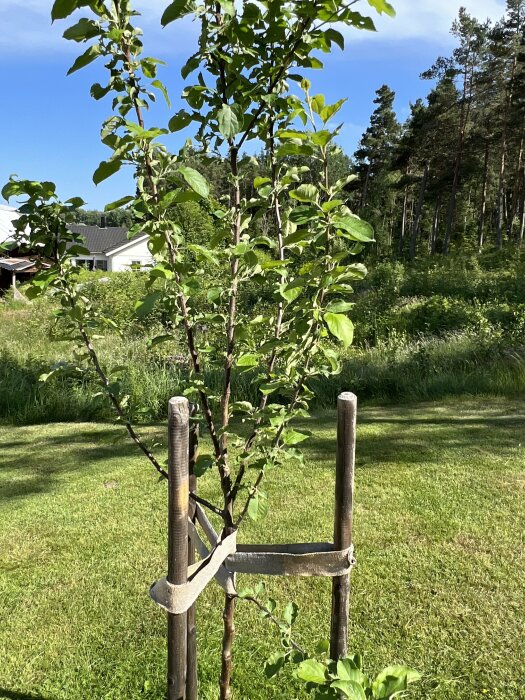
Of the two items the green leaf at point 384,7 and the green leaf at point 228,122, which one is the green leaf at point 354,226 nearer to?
the green leaf at point 228,122

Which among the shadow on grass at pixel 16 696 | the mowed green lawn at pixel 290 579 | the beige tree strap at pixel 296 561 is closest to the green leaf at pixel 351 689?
the beige tree strap at pixel 296 561

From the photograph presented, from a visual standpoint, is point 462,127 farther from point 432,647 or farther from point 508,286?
point 432,647

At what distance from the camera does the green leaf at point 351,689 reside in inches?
38.8

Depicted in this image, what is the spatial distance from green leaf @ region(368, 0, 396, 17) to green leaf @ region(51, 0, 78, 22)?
2.09 feet

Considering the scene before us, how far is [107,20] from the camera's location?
4.06 ft

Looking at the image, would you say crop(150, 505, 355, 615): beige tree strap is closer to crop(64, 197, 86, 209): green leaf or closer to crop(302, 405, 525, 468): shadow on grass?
crop(64, 197, 86, 209): green leaf

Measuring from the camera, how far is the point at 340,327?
1.19 meters

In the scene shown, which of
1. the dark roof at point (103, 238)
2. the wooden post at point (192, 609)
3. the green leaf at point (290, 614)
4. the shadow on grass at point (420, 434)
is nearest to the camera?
the green leaf at point (290, 614)

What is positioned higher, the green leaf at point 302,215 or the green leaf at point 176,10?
the green leaf at point 176,10

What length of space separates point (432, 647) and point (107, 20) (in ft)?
9.45

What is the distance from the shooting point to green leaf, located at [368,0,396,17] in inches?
45.9

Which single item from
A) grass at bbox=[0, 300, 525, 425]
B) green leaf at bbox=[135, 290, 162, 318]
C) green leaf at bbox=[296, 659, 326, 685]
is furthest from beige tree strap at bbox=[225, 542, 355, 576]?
grass at bbox=[0, 300, 525, 425]

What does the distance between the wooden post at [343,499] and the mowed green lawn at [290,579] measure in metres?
1.00

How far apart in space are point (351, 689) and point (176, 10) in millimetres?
1488
